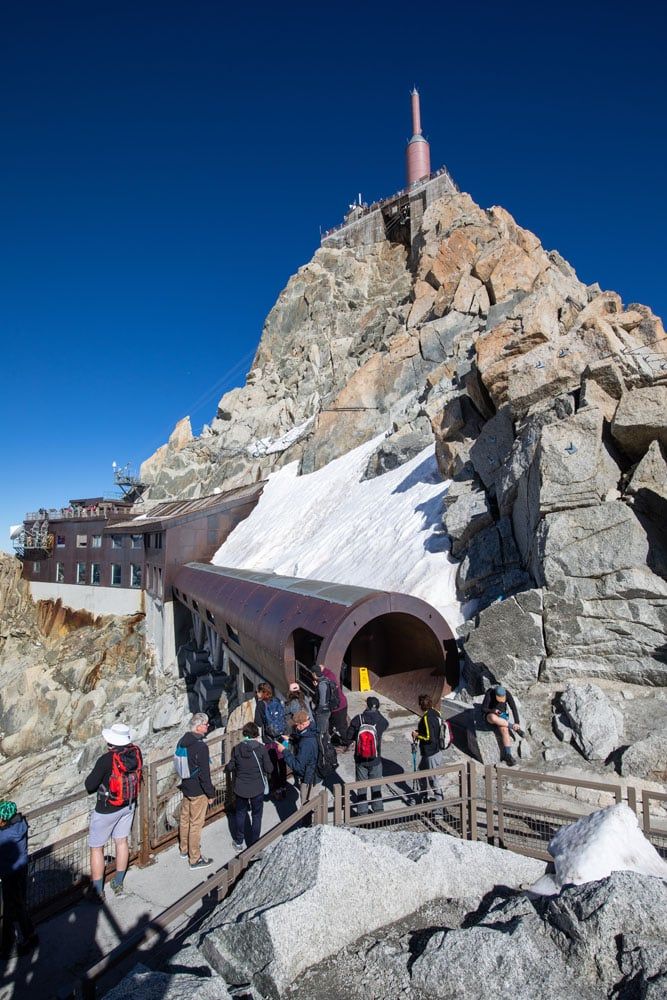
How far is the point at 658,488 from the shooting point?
33.0ft

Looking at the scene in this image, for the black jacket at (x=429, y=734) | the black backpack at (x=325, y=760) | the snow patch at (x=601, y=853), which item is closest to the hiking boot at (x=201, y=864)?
the black backpack at (x=325, y=760)

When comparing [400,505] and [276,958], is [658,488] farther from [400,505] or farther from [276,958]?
[400,505]

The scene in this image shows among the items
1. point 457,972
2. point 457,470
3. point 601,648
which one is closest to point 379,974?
point 457,972

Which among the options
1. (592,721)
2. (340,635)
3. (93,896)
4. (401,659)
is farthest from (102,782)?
(401,659)

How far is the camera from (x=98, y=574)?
37812 millimetres

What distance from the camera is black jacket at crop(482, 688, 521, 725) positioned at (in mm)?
8164

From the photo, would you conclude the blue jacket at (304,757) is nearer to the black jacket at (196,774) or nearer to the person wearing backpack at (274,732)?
the person wearing backpack at (274,732)

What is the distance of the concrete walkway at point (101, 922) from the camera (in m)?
4.48

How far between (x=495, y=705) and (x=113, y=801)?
573 cm

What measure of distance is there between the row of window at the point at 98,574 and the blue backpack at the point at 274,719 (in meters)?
29.6

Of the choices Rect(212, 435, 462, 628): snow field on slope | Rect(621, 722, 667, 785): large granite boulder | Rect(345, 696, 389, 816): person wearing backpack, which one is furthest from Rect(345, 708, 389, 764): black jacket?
Rect(212, 435, 462, 628): snow field on slope

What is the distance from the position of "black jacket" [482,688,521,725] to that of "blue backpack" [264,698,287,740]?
331 cm

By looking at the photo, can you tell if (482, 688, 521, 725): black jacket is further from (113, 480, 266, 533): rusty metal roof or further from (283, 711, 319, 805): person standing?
(113, 480, 266, 533): rusty metal roof

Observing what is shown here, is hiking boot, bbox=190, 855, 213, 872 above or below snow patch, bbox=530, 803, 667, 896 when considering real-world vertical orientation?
below
